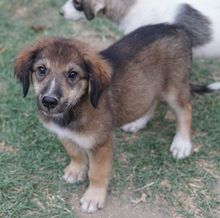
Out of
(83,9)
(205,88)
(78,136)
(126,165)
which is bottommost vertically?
(126,165)

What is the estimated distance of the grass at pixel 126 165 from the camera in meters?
3.82

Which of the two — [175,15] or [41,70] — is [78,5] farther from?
[41,70]

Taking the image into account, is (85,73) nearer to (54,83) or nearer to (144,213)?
(54,83)

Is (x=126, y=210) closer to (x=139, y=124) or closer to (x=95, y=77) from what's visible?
(x=139, y=124)

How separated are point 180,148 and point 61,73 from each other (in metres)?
1.99

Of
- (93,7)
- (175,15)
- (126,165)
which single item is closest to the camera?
(126,165)

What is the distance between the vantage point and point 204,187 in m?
3.97

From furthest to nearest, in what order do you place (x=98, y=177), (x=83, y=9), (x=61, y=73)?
(x=83, y=9) → (x=98, y=177) → (x=61, y=73)

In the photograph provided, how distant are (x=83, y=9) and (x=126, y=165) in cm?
238

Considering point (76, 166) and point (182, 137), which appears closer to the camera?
point (76, 166)

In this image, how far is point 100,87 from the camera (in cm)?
326

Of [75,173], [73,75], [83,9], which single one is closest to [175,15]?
[83,9]

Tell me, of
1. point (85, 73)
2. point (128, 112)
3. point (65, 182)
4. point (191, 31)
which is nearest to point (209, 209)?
point (128, 112)

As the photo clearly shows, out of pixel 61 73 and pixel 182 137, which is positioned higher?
pixel 61 73
